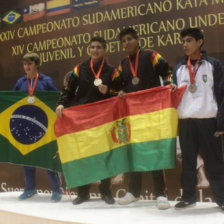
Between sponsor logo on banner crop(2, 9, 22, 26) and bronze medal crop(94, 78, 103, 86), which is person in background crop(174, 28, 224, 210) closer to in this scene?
bronze medal crop(94, 78, 103, 86)

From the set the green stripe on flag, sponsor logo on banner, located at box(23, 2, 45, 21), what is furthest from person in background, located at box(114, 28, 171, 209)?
sponsor logo on banner, located at box(23, 2, 45, 21)

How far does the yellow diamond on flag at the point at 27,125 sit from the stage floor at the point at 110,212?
59 cm

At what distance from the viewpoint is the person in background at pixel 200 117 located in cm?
240

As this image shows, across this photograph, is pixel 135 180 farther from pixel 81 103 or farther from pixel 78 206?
pixel 81 103

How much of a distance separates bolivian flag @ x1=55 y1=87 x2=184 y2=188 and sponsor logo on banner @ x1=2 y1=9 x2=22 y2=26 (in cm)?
229

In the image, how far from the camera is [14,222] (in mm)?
2828

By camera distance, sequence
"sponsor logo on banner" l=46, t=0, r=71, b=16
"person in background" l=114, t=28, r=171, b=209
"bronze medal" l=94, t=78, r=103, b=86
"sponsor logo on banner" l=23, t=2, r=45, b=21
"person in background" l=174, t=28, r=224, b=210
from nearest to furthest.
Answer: "person in background" l=174, t=28, r=224, b=210 < "person in background" l=114, t=28, r=171, b=209 < "bronze medal" l=94, t=78, r=103, b=86 < "sponsor logo on banner" l=46, t=0, r=71, b=16 < "sponsor logo on banner" l=23, t=2, r=45, b=21

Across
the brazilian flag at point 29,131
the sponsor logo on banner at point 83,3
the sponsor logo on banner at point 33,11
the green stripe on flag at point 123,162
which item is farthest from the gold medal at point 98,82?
the sponsor logo on banner at point 33,11

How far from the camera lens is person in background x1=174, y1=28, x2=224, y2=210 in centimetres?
240

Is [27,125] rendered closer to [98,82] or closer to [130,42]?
[98,82]

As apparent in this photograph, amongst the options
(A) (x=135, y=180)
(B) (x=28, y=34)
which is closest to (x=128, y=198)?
(A) (x=135, y=180)

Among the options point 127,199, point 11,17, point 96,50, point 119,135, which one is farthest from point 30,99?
point 11,17

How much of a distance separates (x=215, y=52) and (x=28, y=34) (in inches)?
101

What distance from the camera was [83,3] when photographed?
4262mm
